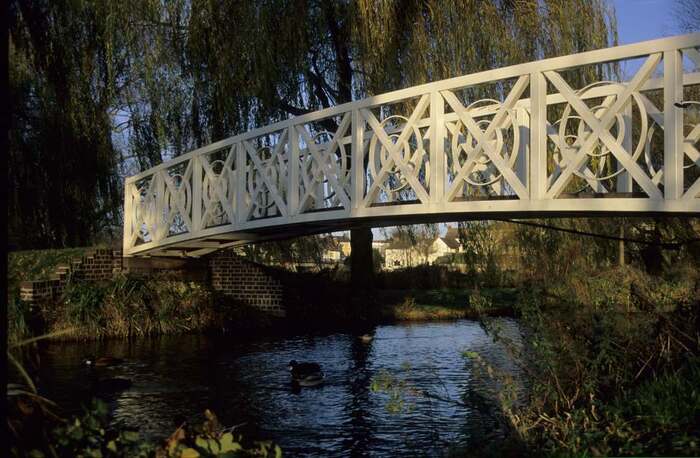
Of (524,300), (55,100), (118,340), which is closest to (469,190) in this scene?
(524,300)

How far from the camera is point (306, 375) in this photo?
10.4m

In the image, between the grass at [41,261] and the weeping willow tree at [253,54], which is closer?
the weeping willow tree at [253,54]

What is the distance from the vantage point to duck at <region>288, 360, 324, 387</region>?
10391 mm

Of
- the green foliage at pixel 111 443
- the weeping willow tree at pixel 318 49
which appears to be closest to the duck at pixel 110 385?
the green foliage at pixel 111 443

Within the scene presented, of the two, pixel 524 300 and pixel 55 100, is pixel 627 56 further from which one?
pixel 55 100

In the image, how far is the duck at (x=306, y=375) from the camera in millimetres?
10391

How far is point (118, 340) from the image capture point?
1504 centimetres

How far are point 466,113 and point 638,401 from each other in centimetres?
373

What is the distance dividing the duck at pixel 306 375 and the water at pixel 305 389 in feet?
0.39

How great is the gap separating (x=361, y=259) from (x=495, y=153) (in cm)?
1099

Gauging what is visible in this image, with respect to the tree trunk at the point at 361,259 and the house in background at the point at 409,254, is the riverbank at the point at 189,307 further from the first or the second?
the house in background at the point at 409,254

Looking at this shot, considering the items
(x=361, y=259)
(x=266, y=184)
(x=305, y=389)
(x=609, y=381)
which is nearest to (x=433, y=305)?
(x=361, y=259)

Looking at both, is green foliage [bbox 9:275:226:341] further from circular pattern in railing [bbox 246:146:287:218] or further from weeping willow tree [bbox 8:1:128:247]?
circular pattern in railing [bbox 246:146:287:218]

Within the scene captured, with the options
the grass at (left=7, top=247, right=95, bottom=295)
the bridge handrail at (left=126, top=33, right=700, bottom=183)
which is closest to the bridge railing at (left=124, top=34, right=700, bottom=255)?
the bridge handrail at (left=126, top=33, right=700, bottom=183)
